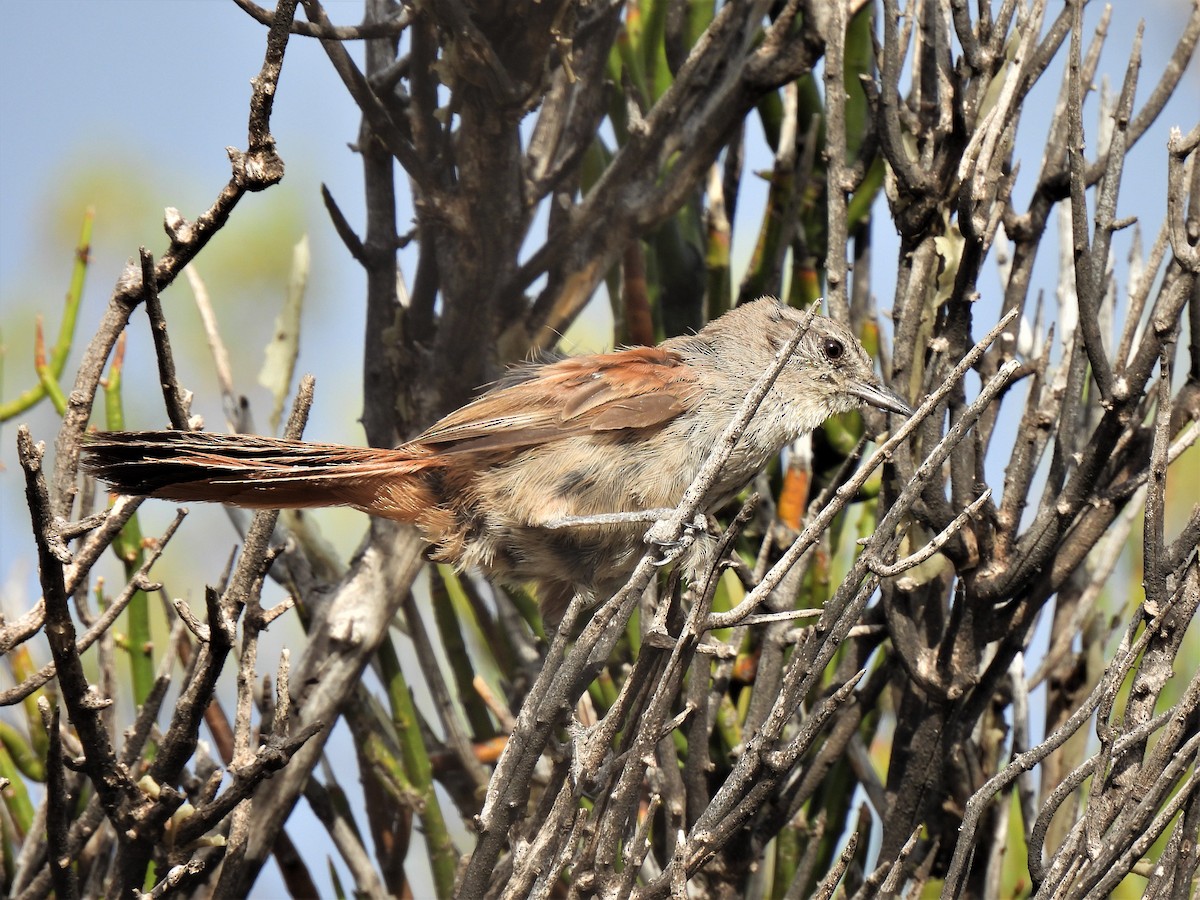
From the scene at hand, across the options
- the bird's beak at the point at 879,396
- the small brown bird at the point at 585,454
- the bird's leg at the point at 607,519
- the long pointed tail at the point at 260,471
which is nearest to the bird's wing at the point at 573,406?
the small brown bird at the point at 585,454

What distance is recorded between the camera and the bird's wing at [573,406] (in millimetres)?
3453

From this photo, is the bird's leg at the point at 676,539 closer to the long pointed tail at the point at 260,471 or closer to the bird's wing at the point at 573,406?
the bird's wing at the point at 573,406

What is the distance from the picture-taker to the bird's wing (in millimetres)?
3453

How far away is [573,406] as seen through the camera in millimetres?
3500

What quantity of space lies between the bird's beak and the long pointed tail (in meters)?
1.18

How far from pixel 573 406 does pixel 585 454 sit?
0.47 feet

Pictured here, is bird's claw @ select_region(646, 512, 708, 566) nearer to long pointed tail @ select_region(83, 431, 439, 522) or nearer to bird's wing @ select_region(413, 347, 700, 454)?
bird's wing @ select_region(413, 347, 700, 454)

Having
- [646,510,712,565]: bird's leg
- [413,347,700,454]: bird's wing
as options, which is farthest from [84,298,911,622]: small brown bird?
[646,510,712,565]: bird's leg

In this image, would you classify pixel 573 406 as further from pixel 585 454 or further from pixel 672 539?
pixel 672 539

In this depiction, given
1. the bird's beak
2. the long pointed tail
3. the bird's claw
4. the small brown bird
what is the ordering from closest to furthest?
the bird's claw < the long pointed tail < the bird's beak < the small brown bird

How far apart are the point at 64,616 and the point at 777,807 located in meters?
1.82

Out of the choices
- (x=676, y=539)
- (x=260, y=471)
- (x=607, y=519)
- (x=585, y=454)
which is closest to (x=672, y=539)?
(x=676, y=539)

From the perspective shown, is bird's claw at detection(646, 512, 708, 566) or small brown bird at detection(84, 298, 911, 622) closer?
bird's claw at detection(646, 512, 708, 566)

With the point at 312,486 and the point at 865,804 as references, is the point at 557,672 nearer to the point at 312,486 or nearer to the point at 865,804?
the point at 312,486
